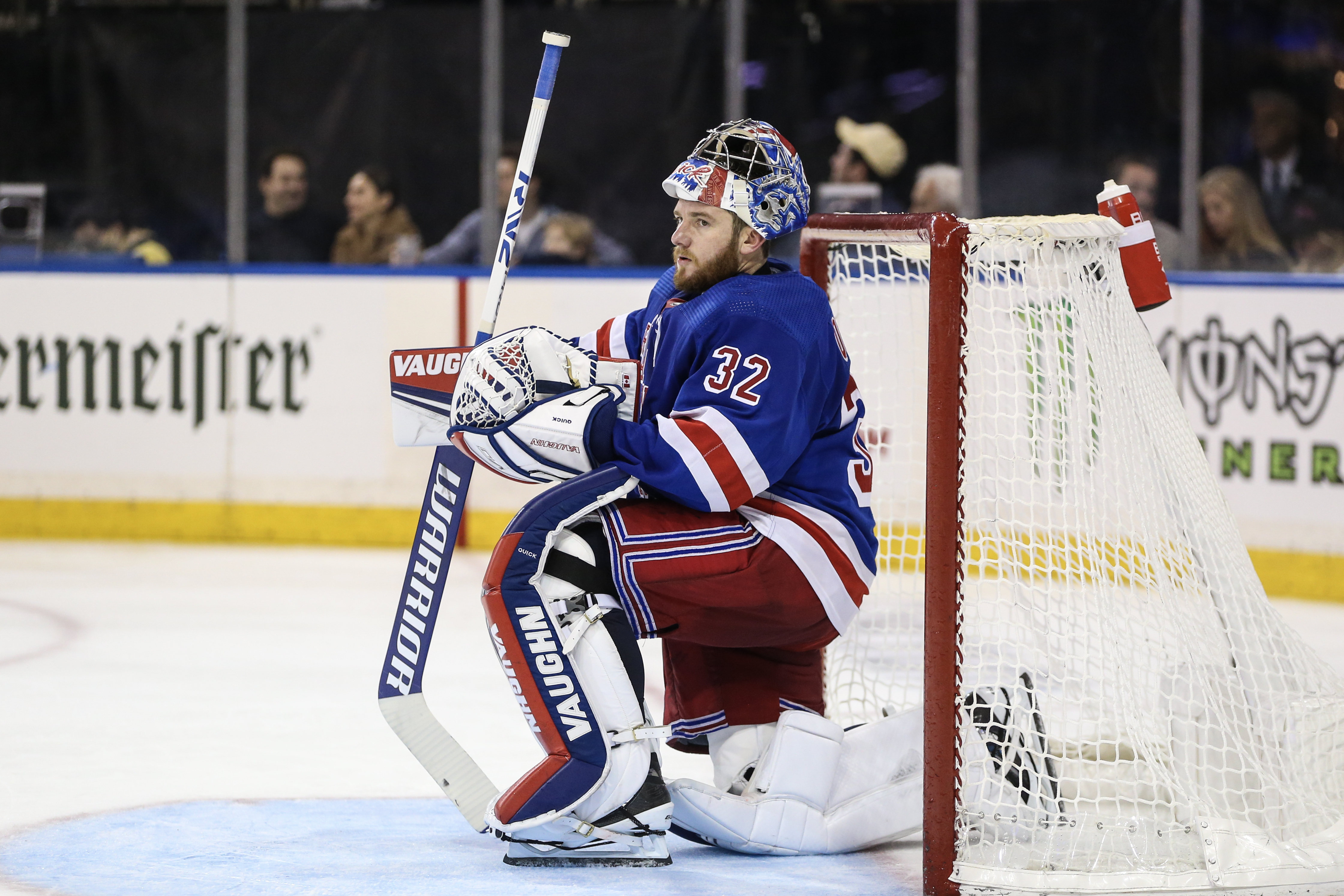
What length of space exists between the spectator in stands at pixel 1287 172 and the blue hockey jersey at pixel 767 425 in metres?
3.40

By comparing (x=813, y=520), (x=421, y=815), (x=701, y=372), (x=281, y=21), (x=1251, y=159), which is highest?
(x=281, y=21)

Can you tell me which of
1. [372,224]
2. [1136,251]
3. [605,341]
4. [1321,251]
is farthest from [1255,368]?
→ [372,224]

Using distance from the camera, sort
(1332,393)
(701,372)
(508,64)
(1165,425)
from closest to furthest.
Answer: (701,372)
(1165,425)
(1332,393)
(508,64)

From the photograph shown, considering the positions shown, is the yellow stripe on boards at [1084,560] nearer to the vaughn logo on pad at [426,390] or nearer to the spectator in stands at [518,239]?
the vaughn logo on pad at [426,390]

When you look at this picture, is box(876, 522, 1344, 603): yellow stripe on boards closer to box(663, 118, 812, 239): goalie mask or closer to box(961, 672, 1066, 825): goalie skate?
box(961, 672, 1066, 825): goalie skate

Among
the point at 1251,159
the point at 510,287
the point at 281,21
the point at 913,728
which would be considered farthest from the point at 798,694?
the point at 281,21

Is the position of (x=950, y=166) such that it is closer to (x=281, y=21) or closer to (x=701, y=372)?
(x=281, y=21)

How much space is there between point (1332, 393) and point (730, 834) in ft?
10.1

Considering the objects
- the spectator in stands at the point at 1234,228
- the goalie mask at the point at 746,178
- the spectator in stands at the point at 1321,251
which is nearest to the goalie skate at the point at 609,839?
the goalie mask at the point at 746,178

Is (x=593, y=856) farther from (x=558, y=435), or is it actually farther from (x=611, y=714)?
(x=558, y=435)

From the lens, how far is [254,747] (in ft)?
11.0

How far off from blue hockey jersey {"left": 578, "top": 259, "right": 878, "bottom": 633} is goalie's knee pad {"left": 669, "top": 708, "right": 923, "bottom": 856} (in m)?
0.19

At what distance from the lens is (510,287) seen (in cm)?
599

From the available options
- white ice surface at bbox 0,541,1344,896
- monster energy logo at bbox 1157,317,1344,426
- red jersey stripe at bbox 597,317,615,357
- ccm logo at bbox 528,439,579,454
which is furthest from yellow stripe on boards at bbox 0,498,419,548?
ccm logo at bbox 528,439,579,454
